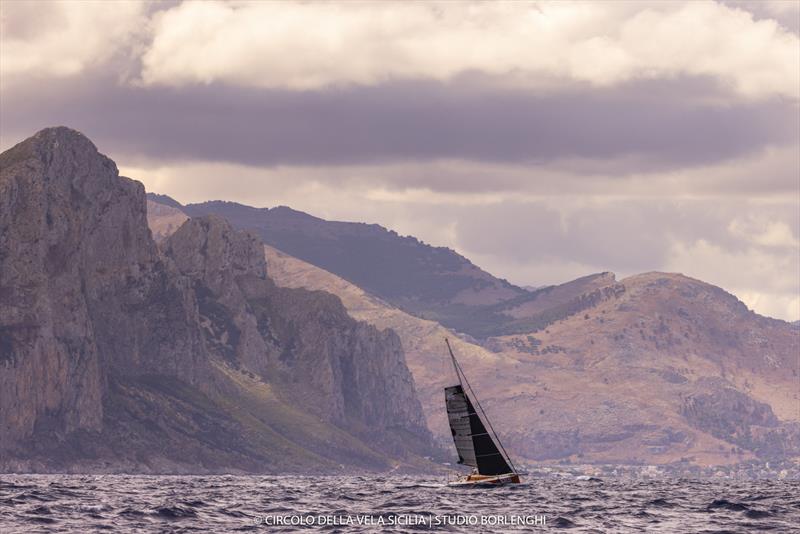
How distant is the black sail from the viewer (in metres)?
180

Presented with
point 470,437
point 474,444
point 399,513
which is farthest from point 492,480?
point 399,513

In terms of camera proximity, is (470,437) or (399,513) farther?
(470,437)

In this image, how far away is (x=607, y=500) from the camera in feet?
602

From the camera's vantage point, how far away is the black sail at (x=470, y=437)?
7101 inches

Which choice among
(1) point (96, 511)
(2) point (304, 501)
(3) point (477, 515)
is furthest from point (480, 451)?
(1) point (96, 511)

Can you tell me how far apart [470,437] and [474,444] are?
4.94 ft

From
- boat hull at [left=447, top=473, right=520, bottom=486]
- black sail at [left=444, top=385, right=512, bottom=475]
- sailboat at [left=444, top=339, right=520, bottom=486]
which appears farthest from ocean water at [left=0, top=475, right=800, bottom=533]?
black sail at [left=444, top=385, right=512, bottom=475]

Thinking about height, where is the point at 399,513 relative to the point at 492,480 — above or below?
below

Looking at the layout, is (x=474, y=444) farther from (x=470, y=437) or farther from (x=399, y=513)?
(x=399, y=513)

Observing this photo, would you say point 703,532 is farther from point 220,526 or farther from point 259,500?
point 259,500

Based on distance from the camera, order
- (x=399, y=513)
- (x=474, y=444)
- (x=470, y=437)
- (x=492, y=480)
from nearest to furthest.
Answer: (x=399, y=513) < (x=470, y=437) < (x=474, y=444) < (x=492, y=480)

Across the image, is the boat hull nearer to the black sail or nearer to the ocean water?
the black sail

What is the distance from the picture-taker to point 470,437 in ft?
593

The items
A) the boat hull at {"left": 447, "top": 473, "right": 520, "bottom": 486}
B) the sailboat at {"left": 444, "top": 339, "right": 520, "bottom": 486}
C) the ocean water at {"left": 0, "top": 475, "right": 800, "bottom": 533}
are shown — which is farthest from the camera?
the boat hull at {"left": 447, "top": 473, "right": 520, "bottom": 486}
